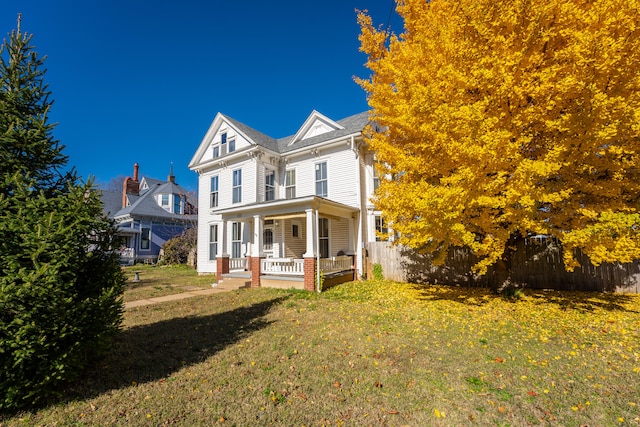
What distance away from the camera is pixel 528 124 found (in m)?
7.22

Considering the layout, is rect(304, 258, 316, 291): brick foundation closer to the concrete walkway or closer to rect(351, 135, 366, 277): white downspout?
rect(351, 135, 366, 277): white downspout

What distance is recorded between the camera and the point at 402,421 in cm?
331

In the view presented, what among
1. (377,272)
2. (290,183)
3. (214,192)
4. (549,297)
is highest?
(290,183)

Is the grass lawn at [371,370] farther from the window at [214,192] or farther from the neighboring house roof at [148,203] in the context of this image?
the neighboring house roof at [148,203]

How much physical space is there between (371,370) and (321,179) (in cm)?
1178

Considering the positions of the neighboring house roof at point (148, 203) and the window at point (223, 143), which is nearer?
the window at point (223, 143)

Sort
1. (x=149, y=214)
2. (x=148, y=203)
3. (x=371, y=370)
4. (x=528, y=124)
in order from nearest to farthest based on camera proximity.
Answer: (x=371, y=370) < (x=528, y=124) < (x=149, y=214) < (x=148, y=203)

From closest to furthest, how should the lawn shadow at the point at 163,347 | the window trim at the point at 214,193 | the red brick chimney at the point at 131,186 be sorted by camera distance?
the lawn shadow at the point at 163,347
the window trim at the point at 214,193
the red brick chimney at the point at 131,186

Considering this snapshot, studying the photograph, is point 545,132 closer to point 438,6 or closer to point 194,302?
point 438,6

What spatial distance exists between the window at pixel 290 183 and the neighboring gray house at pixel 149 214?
57.5ft

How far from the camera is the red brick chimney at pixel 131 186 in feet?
107

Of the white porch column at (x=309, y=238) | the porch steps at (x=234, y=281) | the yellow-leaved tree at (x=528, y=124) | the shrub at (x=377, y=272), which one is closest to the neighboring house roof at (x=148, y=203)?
the porch steps at (x=234, y=281)

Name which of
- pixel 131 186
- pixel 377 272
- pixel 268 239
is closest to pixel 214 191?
pixel 268 239

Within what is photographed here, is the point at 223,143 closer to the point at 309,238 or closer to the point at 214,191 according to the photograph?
the point at 214,191
